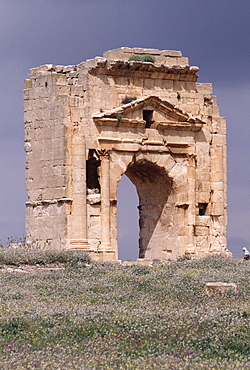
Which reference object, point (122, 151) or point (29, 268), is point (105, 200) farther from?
point (29, 268)

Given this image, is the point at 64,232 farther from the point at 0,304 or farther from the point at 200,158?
the point at 0,304

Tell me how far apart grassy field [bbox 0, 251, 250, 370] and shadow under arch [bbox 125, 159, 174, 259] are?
25.6 feet

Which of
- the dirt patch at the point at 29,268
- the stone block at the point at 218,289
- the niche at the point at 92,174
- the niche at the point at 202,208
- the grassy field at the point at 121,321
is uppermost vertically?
the niche at the point at 92,174

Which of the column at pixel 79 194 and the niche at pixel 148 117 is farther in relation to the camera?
the niche at pixel 148 117

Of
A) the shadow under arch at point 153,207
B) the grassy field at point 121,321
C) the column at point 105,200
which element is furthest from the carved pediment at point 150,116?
the grassy field at point 121,321

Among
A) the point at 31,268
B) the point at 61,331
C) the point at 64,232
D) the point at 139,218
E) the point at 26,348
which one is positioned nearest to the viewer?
the point at 26,348

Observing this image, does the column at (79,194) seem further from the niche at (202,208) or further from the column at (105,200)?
the niche at (202,208)

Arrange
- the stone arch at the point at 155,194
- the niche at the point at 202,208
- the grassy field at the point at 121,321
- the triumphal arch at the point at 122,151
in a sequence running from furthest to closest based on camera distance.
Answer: the niche at the point at 202,208 < the stone arch at the point at 155,194 < the triumphal arch at the point at 122,151 < the grassy field at the point at 121,321

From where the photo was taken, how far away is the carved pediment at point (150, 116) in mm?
29719

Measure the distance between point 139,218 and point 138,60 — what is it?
256 inches

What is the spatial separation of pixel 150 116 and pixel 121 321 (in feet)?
51.5

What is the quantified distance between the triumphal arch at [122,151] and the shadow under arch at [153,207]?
2.1 inches

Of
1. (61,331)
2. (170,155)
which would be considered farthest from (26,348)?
(170,155)

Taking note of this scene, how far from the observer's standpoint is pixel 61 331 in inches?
602
